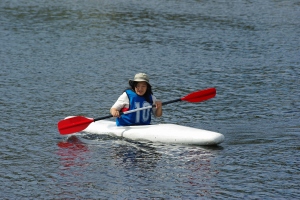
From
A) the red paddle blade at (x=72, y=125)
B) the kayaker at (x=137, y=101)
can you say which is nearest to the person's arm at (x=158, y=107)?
the kayaker at (x=137, y=101)

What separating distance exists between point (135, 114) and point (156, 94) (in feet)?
12.2

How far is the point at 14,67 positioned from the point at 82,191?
9989mm

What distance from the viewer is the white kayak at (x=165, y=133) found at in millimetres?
11344

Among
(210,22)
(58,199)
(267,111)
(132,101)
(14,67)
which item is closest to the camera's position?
(58,199)

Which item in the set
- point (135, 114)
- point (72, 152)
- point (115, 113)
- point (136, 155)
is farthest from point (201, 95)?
point (72, 152)

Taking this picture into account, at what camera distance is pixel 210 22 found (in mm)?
27125

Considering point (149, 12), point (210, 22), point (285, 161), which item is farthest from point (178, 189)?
point (149, 12)

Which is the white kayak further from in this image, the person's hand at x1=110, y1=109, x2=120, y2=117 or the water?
the person's hand at x1=110, y1=109, x2=120, y2=117

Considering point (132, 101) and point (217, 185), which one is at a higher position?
point (132, 101)

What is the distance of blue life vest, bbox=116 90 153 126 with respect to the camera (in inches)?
473

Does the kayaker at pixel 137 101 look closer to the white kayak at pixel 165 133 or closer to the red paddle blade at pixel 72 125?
the white kayak at pixel 165 133

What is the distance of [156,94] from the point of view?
52.1 feet

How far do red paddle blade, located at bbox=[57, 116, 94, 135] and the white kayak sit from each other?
1.10ft

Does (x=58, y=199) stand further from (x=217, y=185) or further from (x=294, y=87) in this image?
(x=294, y=87)
